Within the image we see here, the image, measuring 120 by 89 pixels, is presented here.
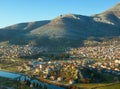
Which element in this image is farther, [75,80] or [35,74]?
[35,74]

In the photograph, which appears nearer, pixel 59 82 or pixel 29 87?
pixel 29 87

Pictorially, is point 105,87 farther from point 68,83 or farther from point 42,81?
point 42,81

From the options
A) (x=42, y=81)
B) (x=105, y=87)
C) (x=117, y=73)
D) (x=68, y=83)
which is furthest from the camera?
(x=117, y=73)

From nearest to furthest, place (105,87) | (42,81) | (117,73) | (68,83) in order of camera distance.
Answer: (105,87), (68,83), (42,81), (117,73)

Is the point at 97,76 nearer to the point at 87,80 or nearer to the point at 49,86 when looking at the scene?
the point at 87,80

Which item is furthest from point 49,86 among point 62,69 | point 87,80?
point 62,69

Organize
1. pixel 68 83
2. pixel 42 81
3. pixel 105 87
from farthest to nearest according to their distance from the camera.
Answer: pixel 42 81, pixel 68 83, pixel 105 87

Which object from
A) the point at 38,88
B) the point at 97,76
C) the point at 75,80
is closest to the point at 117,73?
the point at 97,76

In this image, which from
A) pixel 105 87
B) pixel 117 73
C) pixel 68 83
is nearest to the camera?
pixel 105 87
